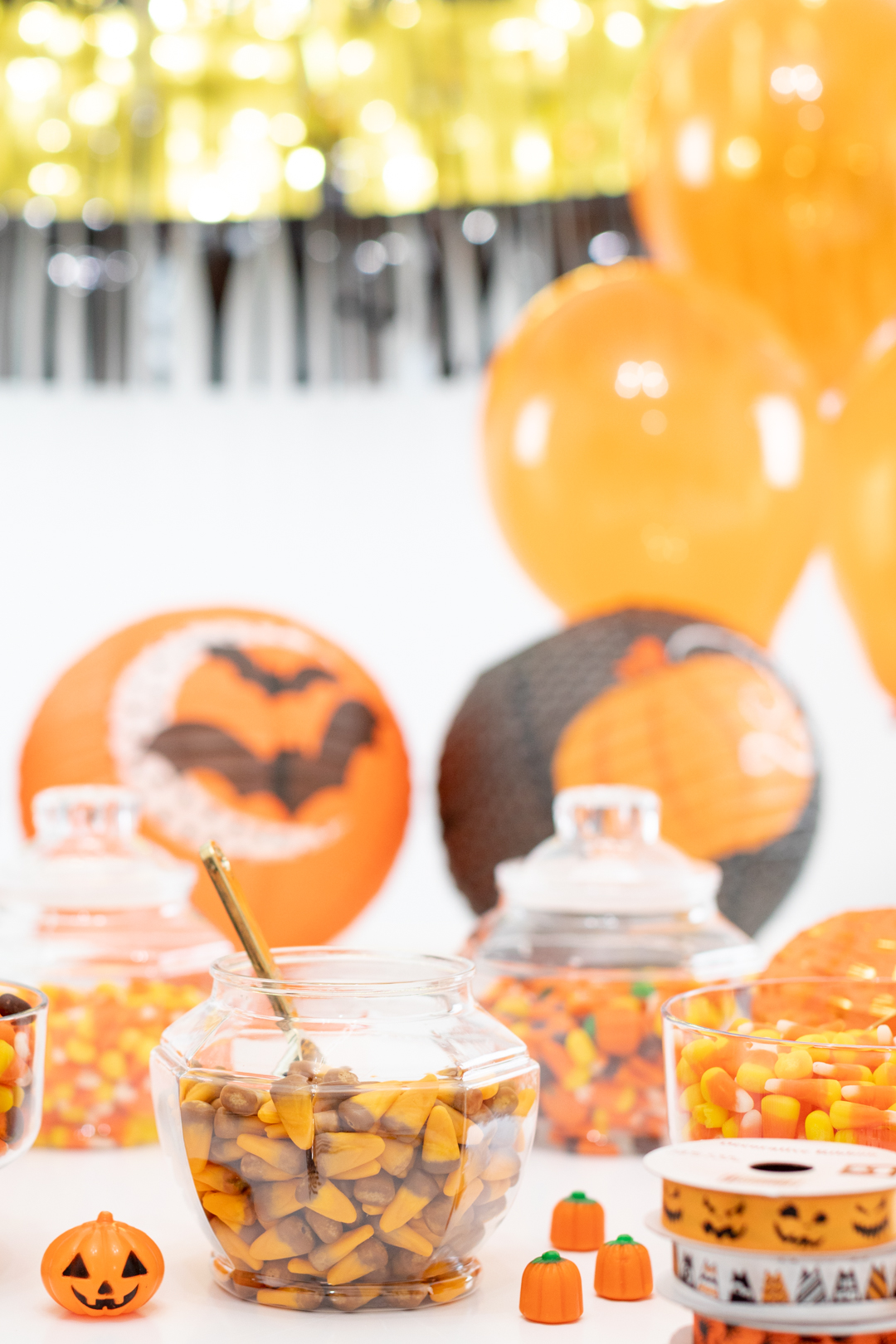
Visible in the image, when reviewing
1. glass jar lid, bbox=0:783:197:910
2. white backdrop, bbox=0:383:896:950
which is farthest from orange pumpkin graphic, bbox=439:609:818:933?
white backdrop, bbox=0:383:896:950

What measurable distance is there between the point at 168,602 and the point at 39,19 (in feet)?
4.63

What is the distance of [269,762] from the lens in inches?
61.7

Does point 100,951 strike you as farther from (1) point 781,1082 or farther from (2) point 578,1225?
(1) point 781,1082

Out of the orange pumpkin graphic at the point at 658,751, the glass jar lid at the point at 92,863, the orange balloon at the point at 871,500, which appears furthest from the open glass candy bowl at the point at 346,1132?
the orange balloon at the point at 871,500

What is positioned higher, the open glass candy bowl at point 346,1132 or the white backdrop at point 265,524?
the white backdrop at point 265,524

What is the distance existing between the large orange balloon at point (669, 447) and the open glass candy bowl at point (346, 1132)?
46.0 inches

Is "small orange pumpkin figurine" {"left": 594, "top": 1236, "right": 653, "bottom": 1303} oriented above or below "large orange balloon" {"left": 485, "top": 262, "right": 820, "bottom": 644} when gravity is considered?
below

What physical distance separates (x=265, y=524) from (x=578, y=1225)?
272 centimetres

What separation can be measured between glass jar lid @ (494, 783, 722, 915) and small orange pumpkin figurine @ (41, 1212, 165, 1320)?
47 cm

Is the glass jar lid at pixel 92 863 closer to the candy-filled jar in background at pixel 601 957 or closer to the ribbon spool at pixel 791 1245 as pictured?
the candy-filled jar in background at pixel 601 957

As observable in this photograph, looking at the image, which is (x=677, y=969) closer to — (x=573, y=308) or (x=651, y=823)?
(x=651, y=823)

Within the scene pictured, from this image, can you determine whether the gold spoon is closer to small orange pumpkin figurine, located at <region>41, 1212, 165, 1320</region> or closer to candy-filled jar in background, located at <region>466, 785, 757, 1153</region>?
small orange pumpkin figurine, located at <region>41, 1212, 165, 1320</region>

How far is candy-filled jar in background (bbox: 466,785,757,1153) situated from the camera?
1040 mm

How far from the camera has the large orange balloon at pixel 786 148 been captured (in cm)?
193
